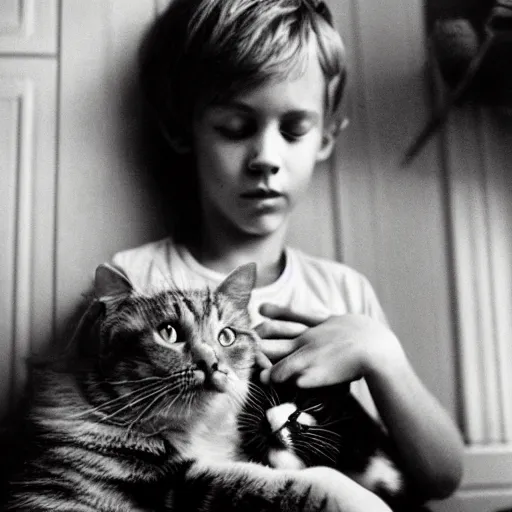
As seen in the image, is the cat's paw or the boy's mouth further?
the boy's mouth

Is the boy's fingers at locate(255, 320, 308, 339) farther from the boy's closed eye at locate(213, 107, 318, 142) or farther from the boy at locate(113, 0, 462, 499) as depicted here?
the boy's closed eye at locate(213, 107, 318, 142)

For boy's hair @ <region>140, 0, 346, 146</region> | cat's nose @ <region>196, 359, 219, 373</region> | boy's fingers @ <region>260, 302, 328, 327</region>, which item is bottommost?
cat's nose @ <region>196, 359, 219, 373</region>

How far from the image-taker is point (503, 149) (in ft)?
1.97

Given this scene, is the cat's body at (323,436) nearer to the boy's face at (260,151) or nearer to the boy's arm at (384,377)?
the boy's arm at (384,377)

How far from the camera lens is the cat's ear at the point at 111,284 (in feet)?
1.72

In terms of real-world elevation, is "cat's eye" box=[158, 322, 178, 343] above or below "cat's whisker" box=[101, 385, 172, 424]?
above

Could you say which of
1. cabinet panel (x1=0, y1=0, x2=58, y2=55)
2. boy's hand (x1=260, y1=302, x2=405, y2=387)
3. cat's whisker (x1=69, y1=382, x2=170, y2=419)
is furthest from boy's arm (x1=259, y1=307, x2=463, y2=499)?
cabinet panel (x1=0, y1=0, x2=58, y2=55)

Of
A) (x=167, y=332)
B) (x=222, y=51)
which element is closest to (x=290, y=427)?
(x=167, y=332)

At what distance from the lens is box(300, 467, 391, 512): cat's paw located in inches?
17.3

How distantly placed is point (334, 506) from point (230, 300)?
193mm

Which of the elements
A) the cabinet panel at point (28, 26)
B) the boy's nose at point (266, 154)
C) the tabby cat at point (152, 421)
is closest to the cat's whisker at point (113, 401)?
the tabby cat at point (152, 421)

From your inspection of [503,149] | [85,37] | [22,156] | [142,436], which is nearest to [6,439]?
[142,436]

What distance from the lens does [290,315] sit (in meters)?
0.55

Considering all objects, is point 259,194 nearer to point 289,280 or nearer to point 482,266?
point 289,280
